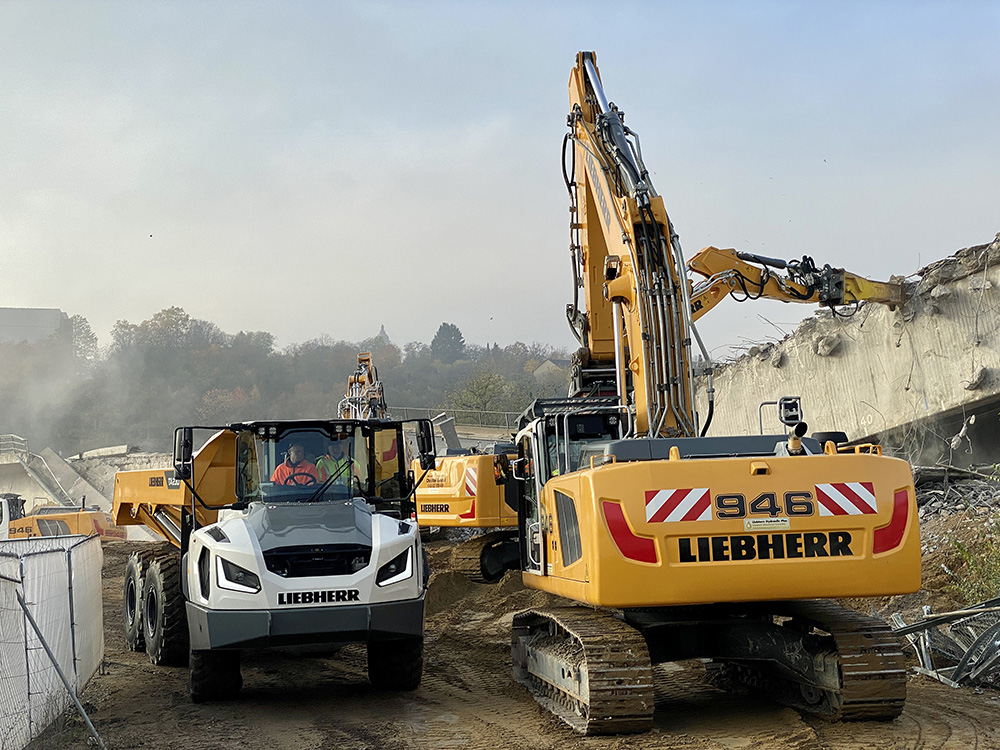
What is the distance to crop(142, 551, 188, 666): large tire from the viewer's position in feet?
33.4

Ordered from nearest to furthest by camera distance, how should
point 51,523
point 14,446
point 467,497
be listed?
point 467,497
point 51,523
point 14,446

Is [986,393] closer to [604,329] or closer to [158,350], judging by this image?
[604,329]

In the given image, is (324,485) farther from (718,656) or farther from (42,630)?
(718,656)

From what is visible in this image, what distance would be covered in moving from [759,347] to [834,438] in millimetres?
12111

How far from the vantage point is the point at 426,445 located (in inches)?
354

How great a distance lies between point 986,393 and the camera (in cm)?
1450

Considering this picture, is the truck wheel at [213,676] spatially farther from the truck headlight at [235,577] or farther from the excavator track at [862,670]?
the excavator track at [862,670]

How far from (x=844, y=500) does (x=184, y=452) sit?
550 centimetres

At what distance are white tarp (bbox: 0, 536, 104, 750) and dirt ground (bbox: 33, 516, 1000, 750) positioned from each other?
0.28 m

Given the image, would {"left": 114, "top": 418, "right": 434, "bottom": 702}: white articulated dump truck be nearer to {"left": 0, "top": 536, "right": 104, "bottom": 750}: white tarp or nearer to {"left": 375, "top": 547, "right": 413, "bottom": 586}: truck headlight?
{"left": 375, "top": 547, "right": 413, "bottom": 586}: truck headlight

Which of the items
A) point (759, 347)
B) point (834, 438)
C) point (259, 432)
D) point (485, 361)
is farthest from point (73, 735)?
point (485, 361)

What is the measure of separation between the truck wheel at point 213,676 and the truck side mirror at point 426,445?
229 cm

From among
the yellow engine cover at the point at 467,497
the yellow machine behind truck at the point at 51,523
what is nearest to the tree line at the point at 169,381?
the yellow machine behind truck at the point at 51,523

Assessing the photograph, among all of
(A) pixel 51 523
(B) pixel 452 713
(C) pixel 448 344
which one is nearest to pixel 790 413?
(B) pixel 452 713
